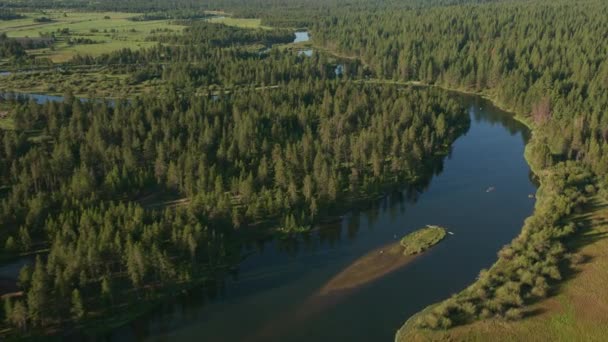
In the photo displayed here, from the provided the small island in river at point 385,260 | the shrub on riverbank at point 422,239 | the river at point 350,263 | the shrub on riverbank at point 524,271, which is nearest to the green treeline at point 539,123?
the shrub on riverbank at point 524,271

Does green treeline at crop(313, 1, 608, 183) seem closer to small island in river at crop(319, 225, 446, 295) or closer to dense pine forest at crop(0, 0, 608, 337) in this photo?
dense pine forest at crop(0, 0, 608, 337)

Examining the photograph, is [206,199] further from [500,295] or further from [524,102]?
[524,102]

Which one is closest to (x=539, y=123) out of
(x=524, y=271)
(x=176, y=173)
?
(x=524, y=271)

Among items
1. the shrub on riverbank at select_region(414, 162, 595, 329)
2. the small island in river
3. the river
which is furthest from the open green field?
the small island in river

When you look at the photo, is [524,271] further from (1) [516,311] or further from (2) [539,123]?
(2) [539,123]

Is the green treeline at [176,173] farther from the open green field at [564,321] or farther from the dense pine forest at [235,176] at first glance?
the open green field at [564,321]
